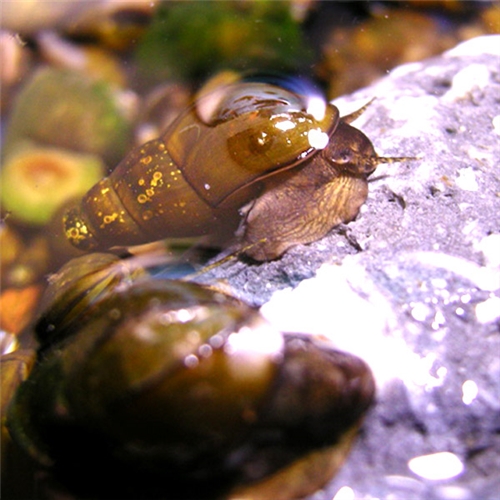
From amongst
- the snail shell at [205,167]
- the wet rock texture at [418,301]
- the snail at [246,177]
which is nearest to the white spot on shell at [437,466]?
the wet rock texture at [418,301]

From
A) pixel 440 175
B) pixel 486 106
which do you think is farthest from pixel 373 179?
pixel 486 106

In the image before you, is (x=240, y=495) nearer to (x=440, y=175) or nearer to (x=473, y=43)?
(x=440, y=175)

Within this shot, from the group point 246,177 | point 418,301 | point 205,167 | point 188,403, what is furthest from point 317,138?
point 188,403

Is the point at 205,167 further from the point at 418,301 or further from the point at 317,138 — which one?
the point at 418,301

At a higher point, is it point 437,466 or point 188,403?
point 188,403

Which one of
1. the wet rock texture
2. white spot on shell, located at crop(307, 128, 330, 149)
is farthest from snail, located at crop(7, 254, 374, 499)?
white spot on shell, located at crop(307, 128, 330, 149)

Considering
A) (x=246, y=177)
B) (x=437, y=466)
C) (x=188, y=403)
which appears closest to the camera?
(x=188, y=403)
